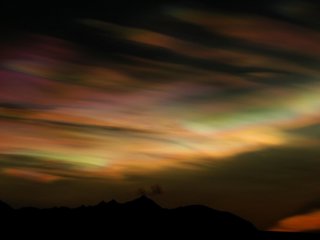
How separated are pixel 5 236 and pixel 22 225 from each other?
17.8m

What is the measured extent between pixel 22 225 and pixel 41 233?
6.66 meters

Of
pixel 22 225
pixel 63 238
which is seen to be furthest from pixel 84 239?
pixel 22 225

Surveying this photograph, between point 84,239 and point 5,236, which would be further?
point 84,239

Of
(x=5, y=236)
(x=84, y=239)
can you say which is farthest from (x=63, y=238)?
(x=5, y=236)

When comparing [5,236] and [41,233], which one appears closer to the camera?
[5,236]

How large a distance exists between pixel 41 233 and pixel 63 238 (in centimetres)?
665

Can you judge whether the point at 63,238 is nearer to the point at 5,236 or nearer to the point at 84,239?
the point at 84,239

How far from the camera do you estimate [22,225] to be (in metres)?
200

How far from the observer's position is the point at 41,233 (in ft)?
648

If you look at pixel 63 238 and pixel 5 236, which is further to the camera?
pixel 63 238

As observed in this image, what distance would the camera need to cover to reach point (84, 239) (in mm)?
199625

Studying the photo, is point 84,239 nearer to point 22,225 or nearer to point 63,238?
point 63,238

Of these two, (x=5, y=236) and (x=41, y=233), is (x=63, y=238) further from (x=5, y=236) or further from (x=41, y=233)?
(x=5, y=236)

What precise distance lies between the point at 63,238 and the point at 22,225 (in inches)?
496
